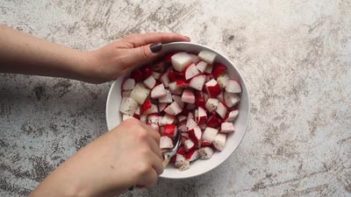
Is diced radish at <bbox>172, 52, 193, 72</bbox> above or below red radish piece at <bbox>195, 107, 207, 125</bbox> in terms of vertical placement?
above

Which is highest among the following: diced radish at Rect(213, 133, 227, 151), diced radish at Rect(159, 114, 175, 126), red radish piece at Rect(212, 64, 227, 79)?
red radish piece at Rect(212, 64, 227, 79)

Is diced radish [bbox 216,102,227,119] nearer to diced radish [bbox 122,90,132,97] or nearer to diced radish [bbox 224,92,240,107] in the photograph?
diced radish [bbox 224,92,240,107]

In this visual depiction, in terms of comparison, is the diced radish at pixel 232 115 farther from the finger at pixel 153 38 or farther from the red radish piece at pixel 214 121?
the finger at pixel 153 38

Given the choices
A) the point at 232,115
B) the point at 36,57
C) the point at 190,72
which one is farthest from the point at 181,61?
the point at 36,57

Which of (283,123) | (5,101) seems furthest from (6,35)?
(283,123)

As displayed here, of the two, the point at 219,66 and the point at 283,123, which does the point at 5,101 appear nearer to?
the point at 219,66

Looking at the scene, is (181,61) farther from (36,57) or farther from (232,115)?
(36,57)

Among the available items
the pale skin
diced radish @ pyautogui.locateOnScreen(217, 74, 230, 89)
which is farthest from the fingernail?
diced radish @ pyautogui.locateOnScreen(217, 74, 230, 89)
